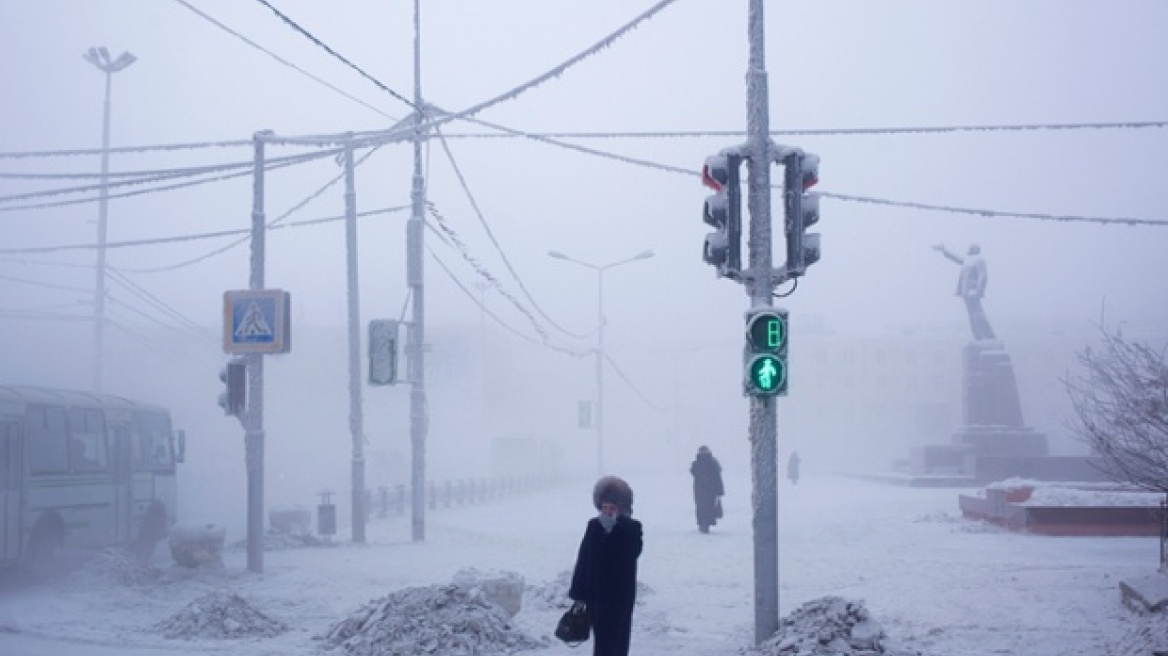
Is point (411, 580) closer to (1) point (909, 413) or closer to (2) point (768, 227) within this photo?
(2) point (768, 227)

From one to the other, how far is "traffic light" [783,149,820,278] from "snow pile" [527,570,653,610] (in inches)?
199

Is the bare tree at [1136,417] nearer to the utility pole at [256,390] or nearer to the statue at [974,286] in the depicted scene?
the utility pole at [256,390]

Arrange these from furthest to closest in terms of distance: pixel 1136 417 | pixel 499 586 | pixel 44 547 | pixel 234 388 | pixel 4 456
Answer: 1. pixel 234 388
2. pixel 44 547
3. pixel 4 456
4. pixel 1136 417
5. pixel 499 586

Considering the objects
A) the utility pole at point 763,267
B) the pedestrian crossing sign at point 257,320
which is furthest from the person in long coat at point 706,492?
the utility pole at point 763,267

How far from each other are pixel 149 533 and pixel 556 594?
10365 millimetres

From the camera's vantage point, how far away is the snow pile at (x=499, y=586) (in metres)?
12.2

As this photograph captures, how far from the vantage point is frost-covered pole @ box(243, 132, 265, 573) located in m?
18.3

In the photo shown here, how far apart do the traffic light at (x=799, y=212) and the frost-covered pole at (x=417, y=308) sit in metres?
12.7

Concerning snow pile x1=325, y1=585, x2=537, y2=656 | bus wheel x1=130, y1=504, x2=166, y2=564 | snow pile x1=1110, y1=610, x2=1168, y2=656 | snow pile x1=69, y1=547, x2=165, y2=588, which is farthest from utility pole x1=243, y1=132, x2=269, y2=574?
Answer: snow pile x1=1110, y1=610, x2=1168, y2=656

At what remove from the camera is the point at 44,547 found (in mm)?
17453

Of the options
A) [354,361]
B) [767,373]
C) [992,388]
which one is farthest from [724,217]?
[992,388]

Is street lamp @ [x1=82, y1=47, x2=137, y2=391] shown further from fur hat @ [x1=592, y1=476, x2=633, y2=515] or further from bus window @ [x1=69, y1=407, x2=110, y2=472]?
fur hat @ [x1=592, y1=476, x2=633, y2=515]

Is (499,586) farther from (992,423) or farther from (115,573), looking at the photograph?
(992,423)

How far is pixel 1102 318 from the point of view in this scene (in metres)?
14.7
